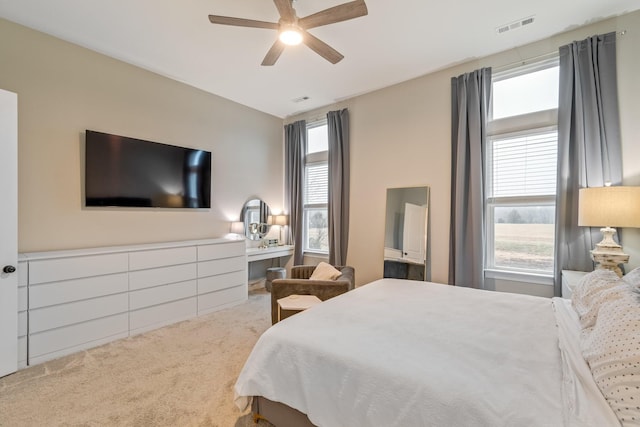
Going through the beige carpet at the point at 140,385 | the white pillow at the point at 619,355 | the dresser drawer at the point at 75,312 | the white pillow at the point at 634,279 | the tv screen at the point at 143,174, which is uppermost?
the tv screen at the point at 143,174

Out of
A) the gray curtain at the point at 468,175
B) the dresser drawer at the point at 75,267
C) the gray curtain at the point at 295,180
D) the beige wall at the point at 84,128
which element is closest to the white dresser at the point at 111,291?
the dresser drawer at the point at 75,267

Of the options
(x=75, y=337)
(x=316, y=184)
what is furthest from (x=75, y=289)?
(x=316, y=184)

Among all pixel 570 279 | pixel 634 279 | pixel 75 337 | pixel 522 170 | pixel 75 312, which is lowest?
pixel 75 337

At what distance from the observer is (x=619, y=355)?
1023 mm

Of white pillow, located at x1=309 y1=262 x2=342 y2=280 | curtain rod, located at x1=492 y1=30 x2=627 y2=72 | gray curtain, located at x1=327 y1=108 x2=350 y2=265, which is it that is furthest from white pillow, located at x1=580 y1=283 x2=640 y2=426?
gray curtain, located at x1=327 y1=108 x2=350 y2=265

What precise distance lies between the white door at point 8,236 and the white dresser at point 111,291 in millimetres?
114

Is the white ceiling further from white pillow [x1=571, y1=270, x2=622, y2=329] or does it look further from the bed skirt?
the bed skirt

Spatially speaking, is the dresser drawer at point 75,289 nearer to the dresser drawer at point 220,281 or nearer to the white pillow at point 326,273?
the dresser drawer at point 220,281

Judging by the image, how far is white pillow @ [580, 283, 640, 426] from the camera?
903 millimetres

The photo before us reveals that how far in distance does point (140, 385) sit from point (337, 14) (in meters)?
3.12

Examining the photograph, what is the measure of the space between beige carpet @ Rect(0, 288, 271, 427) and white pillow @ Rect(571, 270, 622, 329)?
6.33ft

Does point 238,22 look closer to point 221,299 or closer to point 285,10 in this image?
point 285,10

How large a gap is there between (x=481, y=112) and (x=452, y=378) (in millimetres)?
3018

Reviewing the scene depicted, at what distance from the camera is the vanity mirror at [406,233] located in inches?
143
